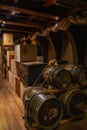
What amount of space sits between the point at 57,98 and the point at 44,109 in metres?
0.31

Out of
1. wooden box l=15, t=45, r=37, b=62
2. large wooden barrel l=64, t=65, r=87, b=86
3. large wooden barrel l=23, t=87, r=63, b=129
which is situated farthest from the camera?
wooden box l=15, t=45, r=37, b=62

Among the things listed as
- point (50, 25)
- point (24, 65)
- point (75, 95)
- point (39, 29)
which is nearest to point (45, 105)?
point (75, 95)

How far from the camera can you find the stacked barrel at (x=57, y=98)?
2.46 meters

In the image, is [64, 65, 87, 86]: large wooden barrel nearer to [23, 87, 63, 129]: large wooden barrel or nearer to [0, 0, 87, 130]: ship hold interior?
[0, 0, 87, 130]: ship hold interior

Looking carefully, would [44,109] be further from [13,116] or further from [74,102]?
[13,116]

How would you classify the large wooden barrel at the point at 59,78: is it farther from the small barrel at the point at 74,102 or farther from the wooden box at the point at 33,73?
the wooden box at the point at 33,73

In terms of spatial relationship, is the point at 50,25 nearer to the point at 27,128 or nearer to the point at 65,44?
the point at 65,44

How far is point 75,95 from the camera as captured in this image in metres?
2.92

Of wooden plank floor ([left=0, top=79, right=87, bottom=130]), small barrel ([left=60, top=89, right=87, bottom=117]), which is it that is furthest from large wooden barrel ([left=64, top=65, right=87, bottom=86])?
wooden plank floor ([left=0, top=79, right=87, bottom=130])

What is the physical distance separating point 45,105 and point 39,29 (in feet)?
10.4

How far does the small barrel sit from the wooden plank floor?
0.18m

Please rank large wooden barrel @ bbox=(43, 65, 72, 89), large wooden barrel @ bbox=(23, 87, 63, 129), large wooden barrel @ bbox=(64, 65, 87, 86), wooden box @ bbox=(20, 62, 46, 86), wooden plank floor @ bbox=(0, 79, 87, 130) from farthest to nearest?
wooden box @ bbox=(20, 62, 46, 86), large wooden barrel @ bbox=(64, 65, 87, 86), large wooden barrel @ bbox=(43, 65, 72, 89), wooden plank floor @ bbox=(0, 79, 87, 130), large wooden barrel @ bbox=(23, 87, 63, 129)

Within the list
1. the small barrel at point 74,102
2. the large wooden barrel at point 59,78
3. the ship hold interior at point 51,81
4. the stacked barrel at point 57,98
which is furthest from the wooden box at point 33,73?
the small barrel at point 74,102

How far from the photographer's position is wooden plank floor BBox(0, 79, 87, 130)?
2.80 metres
